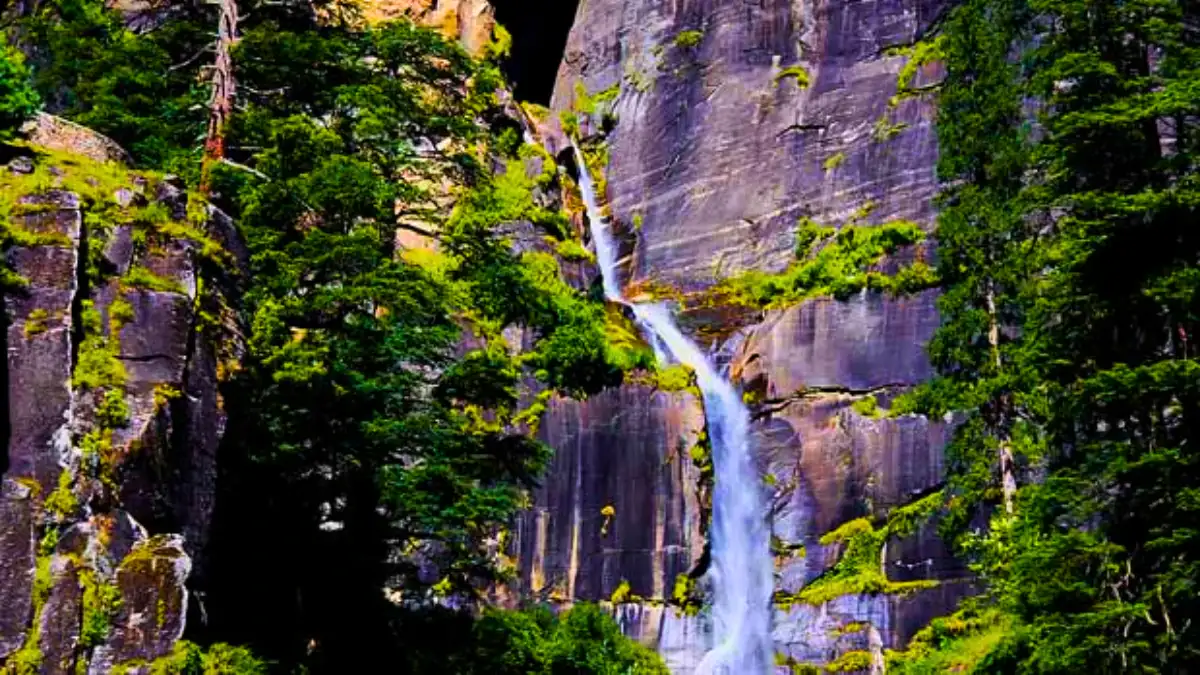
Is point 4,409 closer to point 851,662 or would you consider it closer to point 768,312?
point 851,662

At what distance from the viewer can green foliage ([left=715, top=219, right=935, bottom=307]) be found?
1112 inches

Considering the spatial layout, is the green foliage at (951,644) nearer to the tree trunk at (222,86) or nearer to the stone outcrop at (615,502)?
the stone outcrop at (615,502)

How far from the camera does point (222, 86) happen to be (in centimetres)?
1620

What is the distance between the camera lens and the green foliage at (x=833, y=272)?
92.7ft

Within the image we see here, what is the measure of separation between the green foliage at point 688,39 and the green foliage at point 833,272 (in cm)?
808

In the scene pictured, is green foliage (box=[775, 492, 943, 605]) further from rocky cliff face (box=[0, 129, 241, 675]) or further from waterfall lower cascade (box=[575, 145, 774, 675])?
rocky cliff face (box=[0, 129, 241, 675])

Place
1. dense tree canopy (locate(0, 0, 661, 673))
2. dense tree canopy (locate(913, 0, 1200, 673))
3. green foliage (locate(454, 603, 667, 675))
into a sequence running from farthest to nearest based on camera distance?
green foliage (locate(454, 603, 667, 675)) < dense tree canopy (locate(0, 0, 661, 673)) < dense tree canopy (locate(913, 0, 1200, 673))

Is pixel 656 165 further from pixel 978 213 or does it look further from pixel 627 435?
pixel 978 213

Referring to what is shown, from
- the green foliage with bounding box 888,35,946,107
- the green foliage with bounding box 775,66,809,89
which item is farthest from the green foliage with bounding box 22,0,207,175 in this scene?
the green foliage with bounding box 888,35,946,107

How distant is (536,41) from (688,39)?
703 centimetres

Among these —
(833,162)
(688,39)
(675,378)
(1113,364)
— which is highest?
(688,39)

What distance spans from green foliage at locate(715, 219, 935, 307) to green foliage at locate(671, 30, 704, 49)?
808cm

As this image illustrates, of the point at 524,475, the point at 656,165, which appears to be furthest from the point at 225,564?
the point at 656,165

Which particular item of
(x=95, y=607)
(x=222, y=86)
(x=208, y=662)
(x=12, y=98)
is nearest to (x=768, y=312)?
(x=222, y=86)
